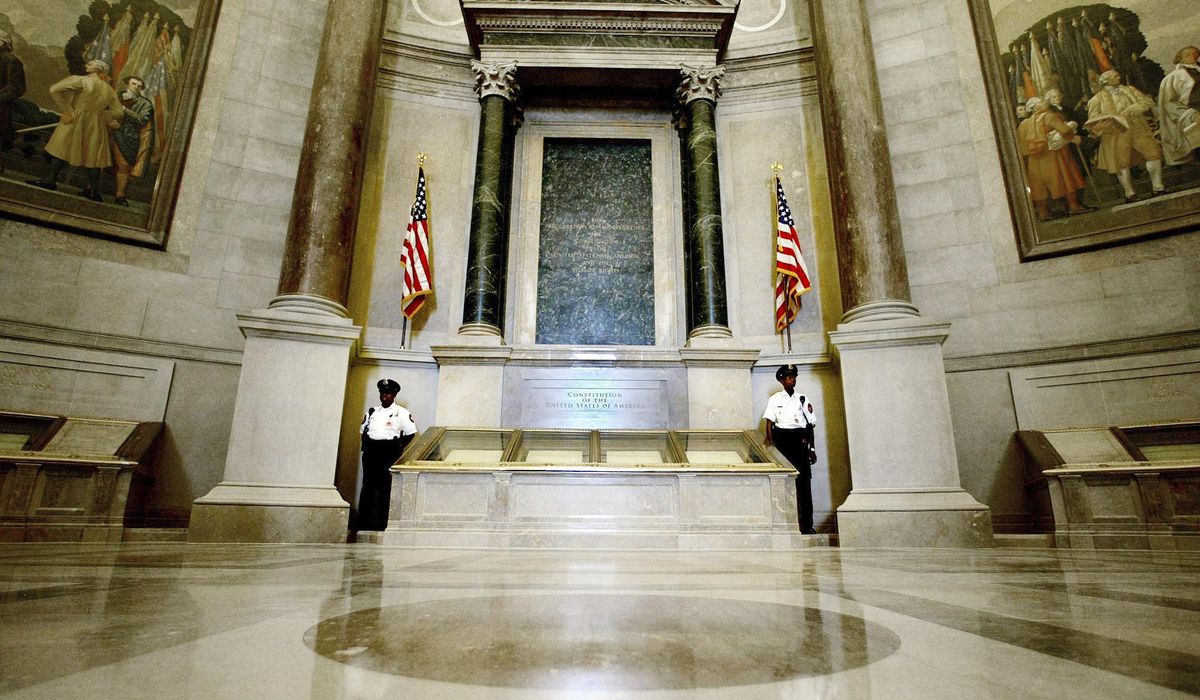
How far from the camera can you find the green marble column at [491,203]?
819 centimetres

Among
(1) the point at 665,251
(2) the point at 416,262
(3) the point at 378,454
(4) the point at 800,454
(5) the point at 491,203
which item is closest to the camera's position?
(3) the point at 378,454

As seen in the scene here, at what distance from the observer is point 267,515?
17.9 feet

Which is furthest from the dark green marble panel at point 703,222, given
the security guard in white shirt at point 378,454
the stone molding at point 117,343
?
the stone molding at point 117,343

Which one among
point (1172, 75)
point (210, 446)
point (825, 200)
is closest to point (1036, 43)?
point (1172, 75)

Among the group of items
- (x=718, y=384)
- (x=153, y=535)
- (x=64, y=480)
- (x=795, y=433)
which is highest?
(x=718, y=384)

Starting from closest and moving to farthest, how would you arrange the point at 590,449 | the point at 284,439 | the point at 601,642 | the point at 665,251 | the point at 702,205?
the point at 601,642 → the point at 284,439 → the point at 590,449 → the point at 702,205 → the point at 665,251

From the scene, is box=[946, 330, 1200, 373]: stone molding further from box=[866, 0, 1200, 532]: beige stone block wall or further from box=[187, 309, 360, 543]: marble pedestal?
box=[187, 309, 360, 543]: marble pedestal

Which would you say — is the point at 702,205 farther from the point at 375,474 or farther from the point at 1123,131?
the point at 375,474

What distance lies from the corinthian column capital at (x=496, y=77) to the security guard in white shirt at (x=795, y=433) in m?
5.92

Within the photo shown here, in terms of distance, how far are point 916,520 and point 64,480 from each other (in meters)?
7.67

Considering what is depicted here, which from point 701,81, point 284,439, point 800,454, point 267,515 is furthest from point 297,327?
point 701,81

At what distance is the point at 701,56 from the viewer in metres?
9.18

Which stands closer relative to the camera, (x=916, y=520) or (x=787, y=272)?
(x=916, y=520)

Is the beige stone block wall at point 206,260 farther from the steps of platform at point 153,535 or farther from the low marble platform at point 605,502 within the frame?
the low marble platform at point 605,502
